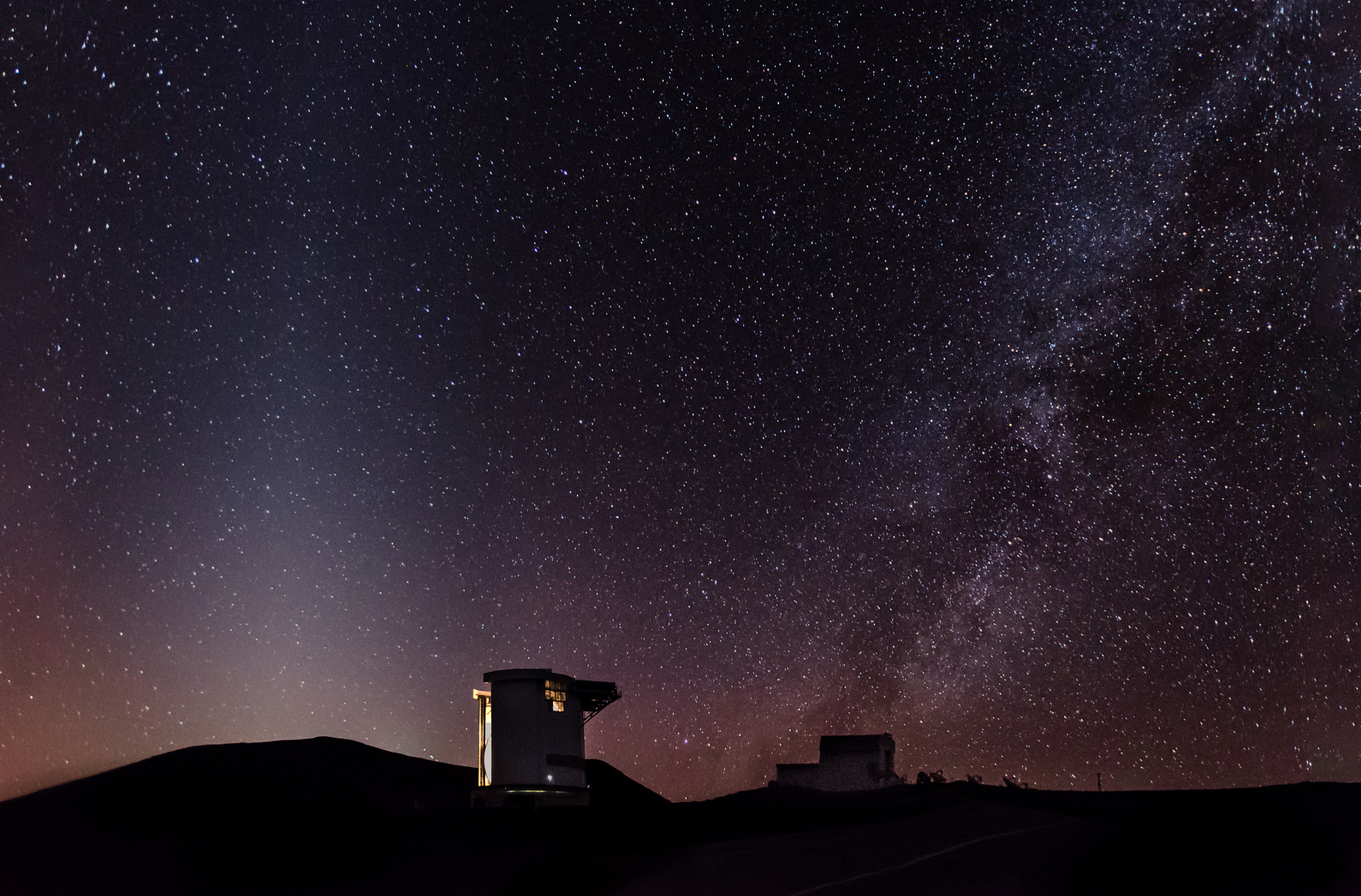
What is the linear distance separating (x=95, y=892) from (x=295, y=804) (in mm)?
14711

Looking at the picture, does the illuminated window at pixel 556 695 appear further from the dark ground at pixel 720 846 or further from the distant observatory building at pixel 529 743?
the dark ground at pixel 720 846

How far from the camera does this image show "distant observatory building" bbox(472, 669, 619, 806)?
81.9 ft

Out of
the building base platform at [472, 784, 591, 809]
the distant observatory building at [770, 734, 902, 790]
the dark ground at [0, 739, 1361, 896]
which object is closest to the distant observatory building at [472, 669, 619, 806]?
the building base platform at [472, 784, 591, 809]

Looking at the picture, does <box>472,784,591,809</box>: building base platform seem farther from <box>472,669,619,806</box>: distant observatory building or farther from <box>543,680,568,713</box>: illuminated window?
<box>543,680,568,713</box>: illuminated window

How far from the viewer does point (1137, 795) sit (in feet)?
77.4

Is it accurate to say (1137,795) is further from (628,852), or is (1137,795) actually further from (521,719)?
(521,719)

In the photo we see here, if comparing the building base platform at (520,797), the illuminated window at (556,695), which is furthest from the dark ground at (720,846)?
the illuminated window at (556,695)

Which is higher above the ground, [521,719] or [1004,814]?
[521,719]

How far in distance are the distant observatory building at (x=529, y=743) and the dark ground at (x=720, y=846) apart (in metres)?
1.06

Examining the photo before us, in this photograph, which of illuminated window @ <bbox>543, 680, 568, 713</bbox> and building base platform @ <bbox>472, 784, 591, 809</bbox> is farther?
illuminated window @ <bbox>543, 680, 568, 713</bbox>

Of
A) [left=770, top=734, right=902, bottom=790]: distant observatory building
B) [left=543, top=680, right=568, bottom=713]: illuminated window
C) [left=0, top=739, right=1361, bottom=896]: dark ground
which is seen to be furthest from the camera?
[left=770, top=734, right=902, bottom=790]: distant observatory building

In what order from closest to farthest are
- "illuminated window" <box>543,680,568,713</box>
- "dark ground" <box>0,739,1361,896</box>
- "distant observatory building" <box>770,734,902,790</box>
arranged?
1. "dark ground" <box>0,739,1361,896</box>
2. "illuminated window" <box>543,680,568,713</box>
3. "distant observatory building" <box>770,734,902,790</box>

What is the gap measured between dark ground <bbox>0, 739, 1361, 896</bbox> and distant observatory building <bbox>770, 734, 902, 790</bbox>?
32.0 ft

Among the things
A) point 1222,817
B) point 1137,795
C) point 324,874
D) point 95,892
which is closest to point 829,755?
point 1137,795
